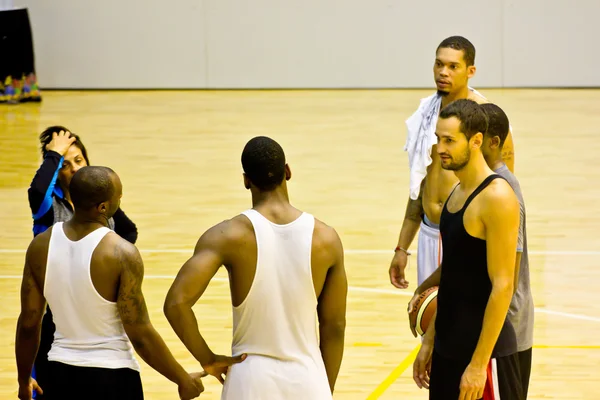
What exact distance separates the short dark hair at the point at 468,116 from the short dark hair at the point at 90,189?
1236 millimetres

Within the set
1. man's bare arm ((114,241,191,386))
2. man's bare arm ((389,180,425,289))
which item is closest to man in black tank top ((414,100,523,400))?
man's bare arm ((114,241,191,386))

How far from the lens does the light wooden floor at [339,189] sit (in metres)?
6.34

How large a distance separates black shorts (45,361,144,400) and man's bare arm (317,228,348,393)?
737mm

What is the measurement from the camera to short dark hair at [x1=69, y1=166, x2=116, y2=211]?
145 inches

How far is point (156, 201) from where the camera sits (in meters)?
10.4

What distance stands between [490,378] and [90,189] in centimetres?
158

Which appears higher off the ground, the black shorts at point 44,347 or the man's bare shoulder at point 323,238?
the man's bare shoulder at point 323,238

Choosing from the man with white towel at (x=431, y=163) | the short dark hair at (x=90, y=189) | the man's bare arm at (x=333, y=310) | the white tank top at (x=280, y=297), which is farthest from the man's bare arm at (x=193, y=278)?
the man with white towel at (x=431, y=163)

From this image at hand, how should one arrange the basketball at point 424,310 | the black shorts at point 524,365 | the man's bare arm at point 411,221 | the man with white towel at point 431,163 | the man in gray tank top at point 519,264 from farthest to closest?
the man's bare arm at point 411,221, the man with white towel at point 431,163, the basketball at point 424,310, the black shorts at point 524,365, the man in gray tank top at point 519,264

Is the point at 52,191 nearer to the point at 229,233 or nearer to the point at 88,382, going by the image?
the point at 88,382

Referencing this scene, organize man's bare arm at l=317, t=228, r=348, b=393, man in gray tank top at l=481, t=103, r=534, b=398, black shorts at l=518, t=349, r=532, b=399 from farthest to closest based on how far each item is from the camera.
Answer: black shorts at l=518, t=349, r=532, b=399, man in gray tank top at l=481, t=103, r=534, b=398, man's bare arm at l=317, t=228, r=348, b=393

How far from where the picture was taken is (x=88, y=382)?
367 cm

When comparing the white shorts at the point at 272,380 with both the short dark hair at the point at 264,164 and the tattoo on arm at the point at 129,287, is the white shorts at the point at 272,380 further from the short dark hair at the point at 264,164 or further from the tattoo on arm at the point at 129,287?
→ the short dark hair at the point at 264,164

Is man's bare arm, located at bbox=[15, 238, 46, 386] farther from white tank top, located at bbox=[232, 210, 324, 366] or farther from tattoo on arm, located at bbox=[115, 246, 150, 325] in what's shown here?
white tank top, located at bbox=[232, 210, 324, 366]
